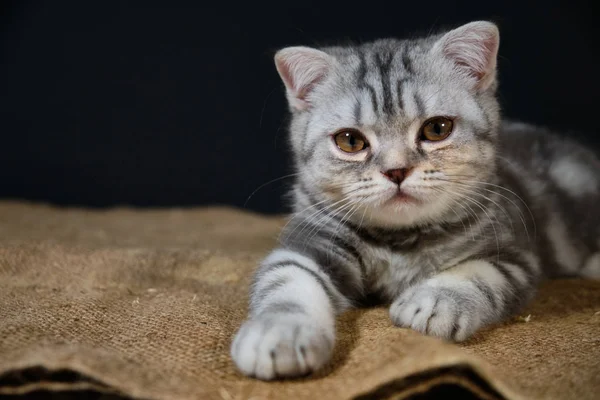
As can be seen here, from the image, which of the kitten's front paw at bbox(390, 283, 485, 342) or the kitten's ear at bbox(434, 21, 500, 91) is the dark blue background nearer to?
the kitten's ear at bbox(434, 21, 500, 91)

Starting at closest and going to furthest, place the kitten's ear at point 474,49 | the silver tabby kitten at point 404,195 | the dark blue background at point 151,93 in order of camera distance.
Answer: the silver tabby kitten at point 404,195 < the kitten's ear at point 474,49 < the dark blue background at point 151,93

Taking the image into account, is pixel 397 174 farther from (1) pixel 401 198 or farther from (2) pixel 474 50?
(2) pixel 474 50

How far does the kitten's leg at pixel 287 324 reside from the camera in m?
1.24

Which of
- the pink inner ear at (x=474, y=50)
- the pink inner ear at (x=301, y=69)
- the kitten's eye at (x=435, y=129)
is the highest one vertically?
the pink inner ear at (x=474, y=50)

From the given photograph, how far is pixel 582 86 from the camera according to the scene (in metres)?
2.96

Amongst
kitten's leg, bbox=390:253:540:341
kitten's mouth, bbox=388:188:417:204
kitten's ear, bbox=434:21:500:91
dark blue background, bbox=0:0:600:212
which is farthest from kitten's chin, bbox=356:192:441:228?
dark blue background, bbox=0:0:600:212

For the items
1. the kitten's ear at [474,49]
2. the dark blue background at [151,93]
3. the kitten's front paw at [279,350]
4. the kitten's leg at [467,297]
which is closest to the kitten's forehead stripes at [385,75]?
the kitten's ear at [474,49]

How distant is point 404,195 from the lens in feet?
5.10

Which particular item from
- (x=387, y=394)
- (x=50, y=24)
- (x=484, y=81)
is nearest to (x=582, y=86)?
(x=484, y=81)

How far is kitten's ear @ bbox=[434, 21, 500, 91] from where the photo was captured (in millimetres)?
1701

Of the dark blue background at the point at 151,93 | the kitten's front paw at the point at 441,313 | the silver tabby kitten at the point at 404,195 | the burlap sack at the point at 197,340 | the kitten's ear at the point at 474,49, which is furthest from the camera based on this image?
the dark blue background at the point at 151,93

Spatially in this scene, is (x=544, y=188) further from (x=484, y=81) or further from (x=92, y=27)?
(x=92, y=27)

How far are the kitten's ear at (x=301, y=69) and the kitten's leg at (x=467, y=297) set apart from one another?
0.62 meters

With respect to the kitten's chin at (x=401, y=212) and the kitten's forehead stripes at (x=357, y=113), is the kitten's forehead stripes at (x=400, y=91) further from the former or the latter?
the kitten's chin at (x=401, y=212)
